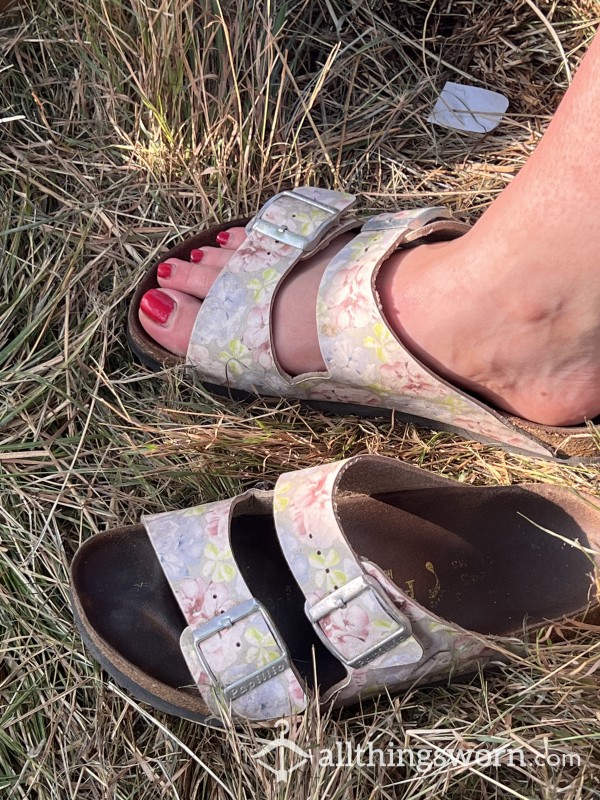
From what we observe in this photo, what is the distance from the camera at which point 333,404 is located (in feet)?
3.64

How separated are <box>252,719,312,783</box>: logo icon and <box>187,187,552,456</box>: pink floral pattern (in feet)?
1.43

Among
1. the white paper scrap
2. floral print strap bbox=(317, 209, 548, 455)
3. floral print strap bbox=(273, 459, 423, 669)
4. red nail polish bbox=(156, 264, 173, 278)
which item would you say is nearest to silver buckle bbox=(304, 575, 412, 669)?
floral print strap bbox=(273, 459, 423, 669)

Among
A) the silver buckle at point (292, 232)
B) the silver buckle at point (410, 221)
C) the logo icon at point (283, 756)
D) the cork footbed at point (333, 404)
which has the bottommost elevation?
the logo icon at point (283, 756)

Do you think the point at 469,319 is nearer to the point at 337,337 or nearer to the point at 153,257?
the point at 337,337

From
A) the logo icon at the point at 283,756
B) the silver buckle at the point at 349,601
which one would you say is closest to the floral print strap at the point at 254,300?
the silver buckle at the point at 349,601

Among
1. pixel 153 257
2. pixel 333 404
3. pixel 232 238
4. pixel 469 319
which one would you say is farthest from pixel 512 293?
pixel 153 257

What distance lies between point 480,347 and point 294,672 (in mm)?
451

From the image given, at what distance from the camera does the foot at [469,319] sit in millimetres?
867

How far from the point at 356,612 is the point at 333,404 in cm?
35

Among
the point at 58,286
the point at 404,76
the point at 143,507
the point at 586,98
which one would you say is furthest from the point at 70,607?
the point at 404,76

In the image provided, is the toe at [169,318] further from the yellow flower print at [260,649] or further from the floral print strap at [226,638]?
the yellow flower print at [260,649]

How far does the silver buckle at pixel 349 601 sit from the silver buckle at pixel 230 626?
1.8 inches

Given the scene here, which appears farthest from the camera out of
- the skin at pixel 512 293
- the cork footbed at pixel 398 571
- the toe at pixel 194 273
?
the toe at pixel 194 273

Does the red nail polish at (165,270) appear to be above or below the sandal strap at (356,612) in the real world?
above
